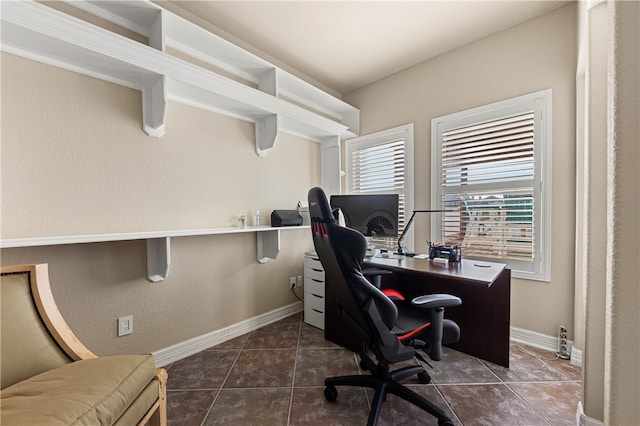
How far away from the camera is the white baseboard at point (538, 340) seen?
185 cm

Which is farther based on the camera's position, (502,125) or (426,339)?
(502,125)

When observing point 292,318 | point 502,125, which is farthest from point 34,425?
point 502,125

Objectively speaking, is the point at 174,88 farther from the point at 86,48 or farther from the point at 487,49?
the point at 487,49

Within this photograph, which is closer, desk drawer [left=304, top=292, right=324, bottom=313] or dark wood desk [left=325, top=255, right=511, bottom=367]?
dark wood desk [left=325, top=255, right=511, bottom=367]

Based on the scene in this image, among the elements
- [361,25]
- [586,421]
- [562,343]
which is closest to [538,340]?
[562,343]

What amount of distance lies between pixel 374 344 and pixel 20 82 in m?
2.36

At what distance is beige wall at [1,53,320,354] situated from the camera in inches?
55.0

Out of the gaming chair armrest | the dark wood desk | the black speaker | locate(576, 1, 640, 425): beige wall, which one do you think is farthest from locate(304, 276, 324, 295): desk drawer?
locate(576, 1, 640, 425): beige wall

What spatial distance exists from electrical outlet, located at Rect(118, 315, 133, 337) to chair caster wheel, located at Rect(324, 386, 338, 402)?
4.60ft

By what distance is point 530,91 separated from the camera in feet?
6.77

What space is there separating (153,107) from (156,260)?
109 centimetres

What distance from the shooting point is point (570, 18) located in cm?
189

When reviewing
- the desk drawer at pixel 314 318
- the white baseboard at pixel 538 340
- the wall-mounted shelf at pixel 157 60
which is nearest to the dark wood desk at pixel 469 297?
the desk drawer at pixel 314 318

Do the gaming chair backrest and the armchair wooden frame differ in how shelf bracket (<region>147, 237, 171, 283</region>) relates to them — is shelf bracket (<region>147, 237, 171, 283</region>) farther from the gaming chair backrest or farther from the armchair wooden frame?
the gaming chair backrest
